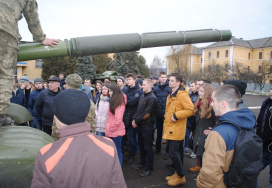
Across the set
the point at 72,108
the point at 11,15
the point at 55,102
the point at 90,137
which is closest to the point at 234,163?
the point at 90,137

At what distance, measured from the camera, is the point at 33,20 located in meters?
2.48

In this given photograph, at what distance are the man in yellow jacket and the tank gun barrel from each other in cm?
97

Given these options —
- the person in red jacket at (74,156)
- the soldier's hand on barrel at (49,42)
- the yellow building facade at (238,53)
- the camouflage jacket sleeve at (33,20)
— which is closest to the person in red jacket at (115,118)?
the soldier's hand on barrel at (49,42)

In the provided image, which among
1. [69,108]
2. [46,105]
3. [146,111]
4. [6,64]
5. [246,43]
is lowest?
[146,111]

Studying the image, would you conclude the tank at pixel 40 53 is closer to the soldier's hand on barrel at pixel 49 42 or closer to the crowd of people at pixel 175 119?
the soldier's hand on barrel at pixel 49 42

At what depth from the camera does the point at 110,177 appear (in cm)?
142

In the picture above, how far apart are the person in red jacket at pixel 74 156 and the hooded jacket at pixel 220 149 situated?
0.93 metres

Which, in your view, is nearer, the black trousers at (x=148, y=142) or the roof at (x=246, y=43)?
the black trousers at (x=148, y=142)

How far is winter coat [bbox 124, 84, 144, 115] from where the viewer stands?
5203 millimetres

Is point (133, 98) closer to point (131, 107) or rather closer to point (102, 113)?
point (131, 107)

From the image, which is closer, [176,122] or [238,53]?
[176,122]

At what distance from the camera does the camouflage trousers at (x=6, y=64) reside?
79.1 inches


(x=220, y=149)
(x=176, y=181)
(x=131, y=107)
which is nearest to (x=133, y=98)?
(x=131, y=107)

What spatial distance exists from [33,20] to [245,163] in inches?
104
